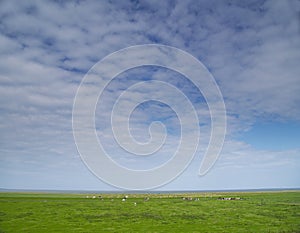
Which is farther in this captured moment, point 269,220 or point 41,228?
point 269,220

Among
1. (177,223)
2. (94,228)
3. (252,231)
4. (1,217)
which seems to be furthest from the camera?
(1,217)

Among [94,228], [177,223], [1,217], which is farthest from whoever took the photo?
[1,217]

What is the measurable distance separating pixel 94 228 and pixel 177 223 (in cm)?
976

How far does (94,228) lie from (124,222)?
200 inches

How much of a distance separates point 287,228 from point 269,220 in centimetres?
548

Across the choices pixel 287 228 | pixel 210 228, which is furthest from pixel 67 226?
pixel 287 228

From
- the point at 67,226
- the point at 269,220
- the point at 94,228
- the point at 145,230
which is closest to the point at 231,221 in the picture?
the point at 269,220

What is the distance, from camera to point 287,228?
28547 millimetres

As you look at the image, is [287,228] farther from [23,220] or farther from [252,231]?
[23,220]

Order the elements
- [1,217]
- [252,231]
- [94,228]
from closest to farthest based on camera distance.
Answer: [252,231] < [94,228] < [1,217]

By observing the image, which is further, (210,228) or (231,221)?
(231,221)

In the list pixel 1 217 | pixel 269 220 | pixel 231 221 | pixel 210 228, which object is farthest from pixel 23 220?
pixel 269 220

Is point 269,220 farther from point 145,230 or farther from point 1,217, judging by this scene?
point 1,217

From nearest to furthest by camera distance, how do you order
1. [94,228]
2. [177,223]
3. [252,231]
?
1. [252,231]
2. [94,228]
3. [177,223]
